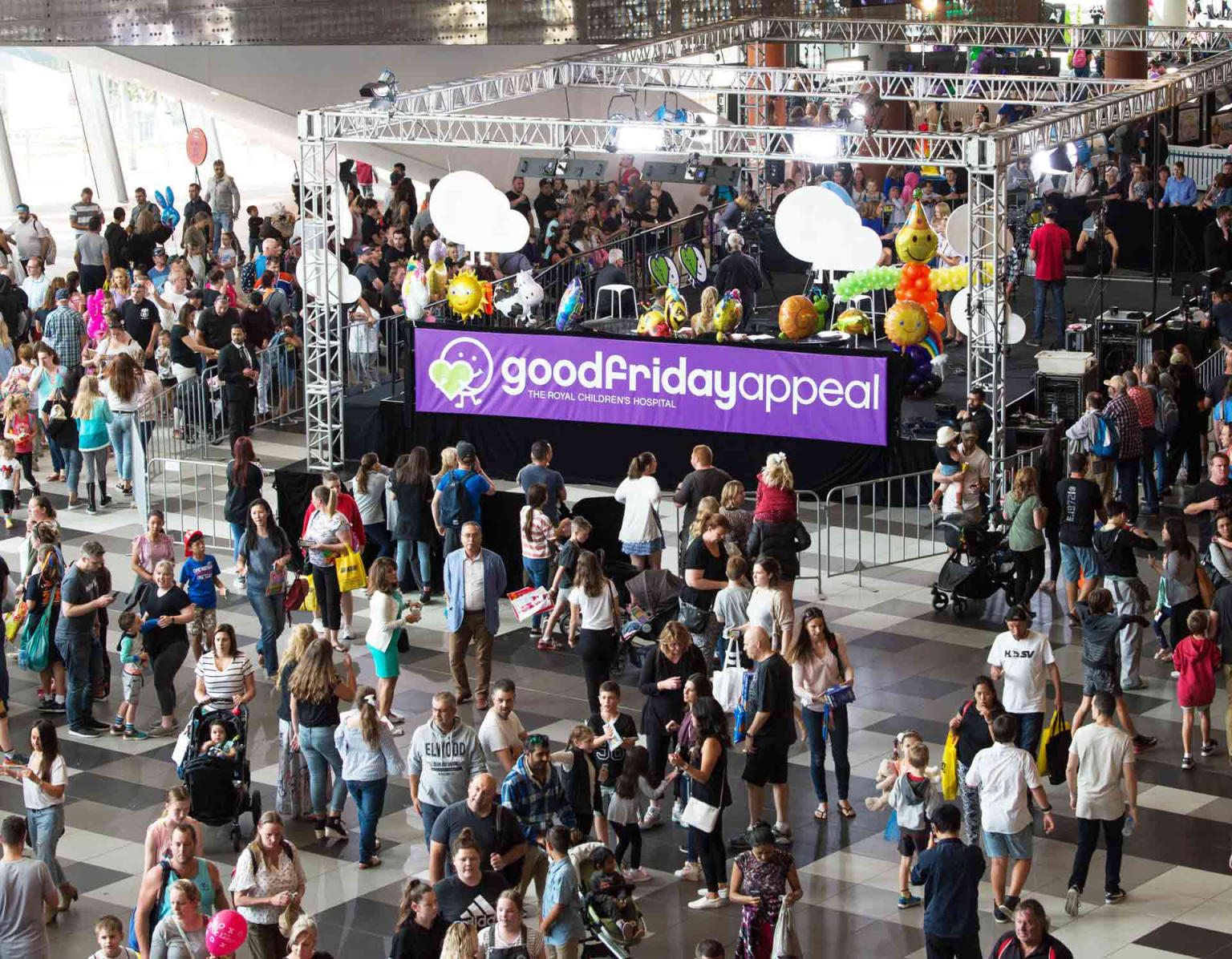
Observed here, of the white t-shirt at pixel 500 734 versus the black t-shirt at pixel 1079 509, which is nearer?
the white t-shirt at pixel 500 734

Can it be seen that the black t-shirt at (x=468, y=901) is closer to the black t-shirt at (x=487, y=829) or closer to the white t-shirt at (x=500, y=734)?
the black t-shirt at (x=487, y=829)

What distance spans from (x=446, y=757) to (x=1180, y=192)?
895 inches

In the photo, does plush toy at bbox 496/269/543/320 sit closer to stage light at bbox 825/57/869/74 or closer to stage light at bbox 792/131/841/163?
stage light at bbox 792/131/841/163

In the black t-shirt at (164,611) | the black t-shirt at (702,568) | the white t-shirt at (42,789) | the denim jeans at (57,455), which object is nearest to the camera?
the white t-shirt at (42,789)

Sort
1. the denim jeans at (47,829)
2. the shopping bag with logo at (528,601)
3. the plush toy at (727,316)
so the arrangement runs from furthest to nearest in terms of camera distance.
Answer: the plush toy at (727,316) → the shopping bag with logo at (528,601) → the denim jeans at (47,829)

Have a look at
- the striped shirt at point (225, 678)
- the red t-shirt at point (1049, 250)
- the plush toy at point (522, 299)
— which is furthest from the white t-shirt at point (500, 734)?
the red t-shirt at point (1049, 250)

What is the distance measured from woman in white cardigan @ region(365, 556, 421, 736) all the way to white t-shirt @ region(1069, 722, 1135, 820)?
478 cm

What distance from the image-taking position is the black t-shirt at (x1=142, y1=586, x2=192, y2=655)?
1399 cm

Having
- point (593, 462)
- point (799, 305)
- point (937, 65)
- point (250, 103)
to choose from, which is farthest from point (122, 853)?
point (937, 65)

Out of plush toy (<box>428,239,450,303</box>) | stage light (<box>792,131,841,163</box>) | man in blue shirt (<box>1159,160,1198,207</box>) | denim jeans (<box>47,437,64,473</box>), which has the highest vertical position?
stage light (<box>792,131,841,163</box>)

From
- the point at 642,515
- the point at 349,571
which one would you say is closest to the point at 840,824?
the point at 642,515

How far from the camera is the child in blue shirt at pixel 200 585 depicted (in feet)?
47.1

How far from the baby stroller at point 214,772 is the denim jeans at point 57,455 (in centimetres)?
974

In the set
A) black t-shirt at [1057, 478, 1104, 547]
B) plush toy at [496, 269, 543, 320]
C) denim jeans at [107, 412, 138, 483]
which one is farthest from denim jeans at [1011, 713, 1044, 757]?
plush toy at [496, 269, 543, 320]
